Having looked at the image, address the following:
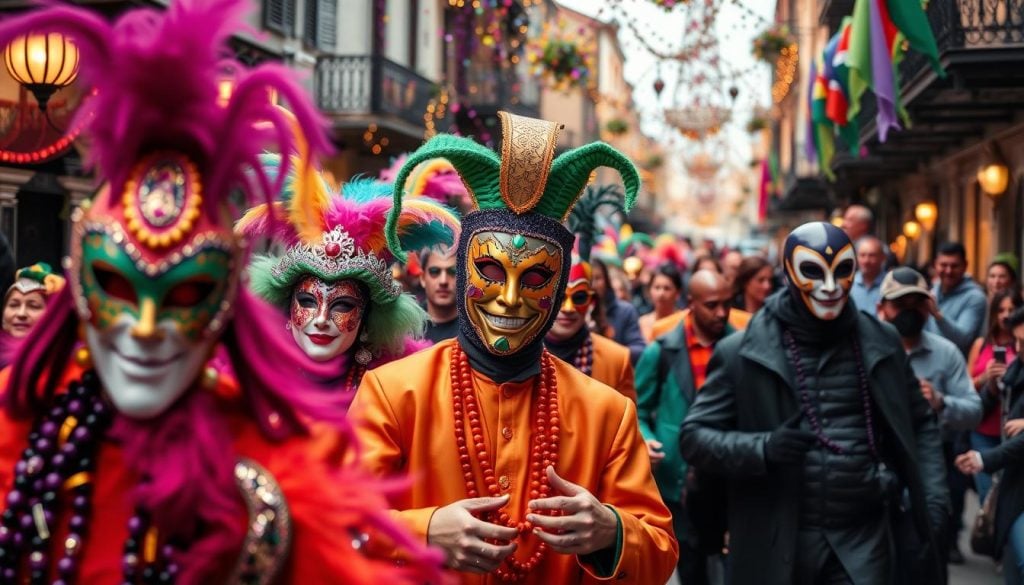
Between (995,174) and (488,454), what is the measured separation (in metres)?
14.3

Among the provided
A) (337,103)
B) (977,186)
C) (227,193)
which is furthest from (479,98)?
(227,193)

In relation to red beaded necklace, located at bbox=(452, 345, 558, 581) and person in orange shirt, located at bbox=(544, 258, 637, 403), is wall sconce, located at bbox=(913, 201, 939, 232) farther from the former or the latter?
red beaded necklace, located at bbox=(452, 345, 558, 581)

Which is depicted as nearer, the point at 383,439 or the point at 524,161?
the point at 383,439

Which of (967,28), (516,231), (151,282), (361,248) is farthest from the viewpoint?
(967,28)

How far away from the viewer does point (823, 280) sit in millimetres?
5172

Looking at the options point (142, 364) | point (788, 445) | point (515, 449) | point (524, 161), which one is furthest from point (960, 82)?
point (142, 364)

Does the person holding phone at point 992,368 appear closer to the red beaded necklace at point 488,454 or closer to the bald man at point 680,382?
the bald man at point 680,382

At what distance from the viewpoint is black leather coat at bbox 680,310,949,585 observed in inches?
200

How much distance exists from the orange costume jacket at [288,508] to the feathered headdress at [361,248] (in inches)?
90.9

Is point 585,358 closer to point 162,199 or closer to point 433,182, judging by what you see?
point 433,182

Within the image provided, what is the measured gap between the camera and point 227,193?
2.40 m

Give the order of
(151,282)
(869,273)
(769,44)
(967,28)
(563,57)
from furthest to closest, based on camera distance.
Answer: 1. (769,44)
2. (563,57)
3. (967,28)
4. (869,273)
5. (151,282)

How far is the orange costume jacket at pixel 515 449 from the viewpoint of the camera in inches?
141

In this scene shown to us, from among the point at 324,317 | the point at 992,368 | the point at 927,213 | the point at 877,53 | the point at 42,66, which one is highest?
the point at 877,53
